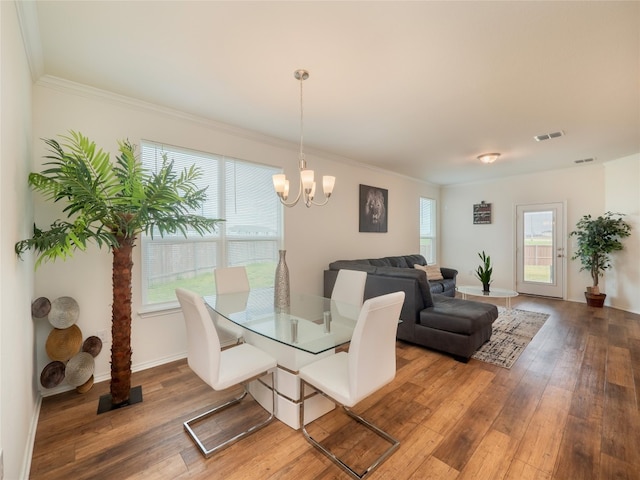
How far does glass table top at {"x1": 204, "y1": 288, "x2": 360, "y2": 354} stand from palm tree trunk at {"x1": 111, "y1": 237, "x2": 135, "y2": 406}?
0.64 metres

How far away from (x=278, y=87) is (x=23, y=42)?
1.69m

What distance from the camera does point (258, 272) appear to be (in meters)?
3.71

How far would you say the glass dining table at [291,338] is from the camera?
70.7 inches

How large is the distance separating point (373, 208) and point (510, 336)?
9.56 feet

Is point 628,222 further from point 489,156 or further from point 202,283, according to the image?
point 202,283

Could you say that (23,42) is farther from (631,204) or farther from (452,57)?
(631,204)

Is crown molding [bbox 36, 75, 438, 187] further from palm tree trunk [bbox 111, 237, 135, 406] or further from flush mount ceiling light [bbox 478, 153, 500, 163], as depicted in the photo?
flush mount ceiling light [bbox 478, 153, 500, 163]

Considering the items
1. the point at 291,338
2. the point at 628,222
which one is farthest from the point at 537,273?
the point at 291,338

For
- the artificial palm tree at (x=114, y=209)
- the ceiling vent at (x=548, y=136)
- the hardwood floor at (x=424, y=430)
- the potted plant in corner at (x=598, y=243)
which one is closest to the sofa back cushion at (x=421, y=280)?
the hardwood floor at (x=424, y=430)

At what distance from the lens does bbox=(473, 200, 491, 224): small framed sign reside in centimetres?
649

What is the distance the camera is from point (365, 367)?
1551 millimetres

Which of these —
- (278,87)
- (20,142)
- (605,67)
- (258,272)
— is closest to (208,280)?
(258,272)

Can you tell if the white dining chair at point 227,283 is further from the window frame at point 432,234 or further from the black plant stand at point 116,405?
the window frame at point 432,234

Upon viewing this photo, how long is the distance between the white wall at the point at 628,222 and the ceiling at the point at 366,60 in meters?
1.74
